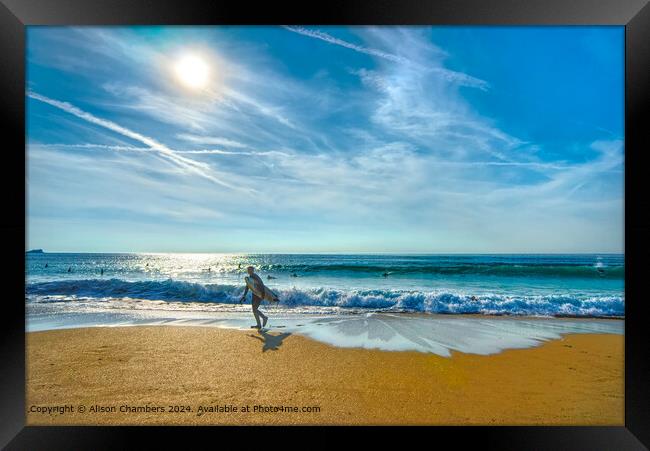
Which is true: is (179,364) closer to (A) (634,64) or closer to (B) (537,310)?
(A) (634,64)

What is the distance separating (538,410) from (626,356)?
3.03 ft

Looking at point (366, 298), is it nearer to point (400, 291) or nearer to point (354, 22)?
point (400, 291)

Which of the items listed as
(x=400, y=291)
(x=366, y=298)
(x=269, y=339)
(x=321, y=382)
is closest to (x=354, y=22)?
(x=321, y=382)

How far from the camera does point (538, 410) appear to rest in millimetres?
2689

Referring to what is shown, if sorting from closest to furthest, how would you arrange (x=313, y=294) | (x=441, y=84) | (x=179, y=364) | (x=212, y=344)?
(x=179, y=364) → (x=212, y=344) → (x=441, y=84) → (x=313, y=294)

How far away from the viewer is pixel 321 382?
118 inches

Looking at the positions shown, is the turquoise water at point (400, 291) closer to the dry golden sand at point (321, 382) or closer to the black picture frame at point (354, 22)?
the dry golden sand at point (321, 382)

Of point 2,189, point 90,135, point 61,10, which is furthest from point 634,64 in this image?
point 90,135

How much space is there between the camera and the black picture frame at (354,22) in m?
2.16

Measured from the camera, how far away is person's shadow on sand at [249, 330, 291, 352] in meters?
3.81

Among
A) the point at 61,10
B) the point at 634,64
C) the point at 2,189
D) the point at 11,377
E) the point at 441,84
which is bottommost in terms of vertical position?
the point at 11,377

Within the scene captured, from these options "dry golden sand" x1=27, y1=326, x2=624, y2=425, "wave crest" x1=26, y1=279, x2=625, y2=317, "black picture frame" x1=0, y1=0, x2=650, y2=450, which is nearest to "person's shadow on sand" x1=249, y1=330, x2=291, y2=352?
"dry golden sand" x1=27, y1=326, x2=624, y2=425

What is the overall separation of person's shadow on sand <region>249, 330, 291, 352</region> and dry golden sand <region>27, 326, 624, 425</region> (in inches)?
1.3

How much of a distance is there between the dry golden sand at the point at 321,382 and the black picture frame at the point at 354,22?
290 mm
